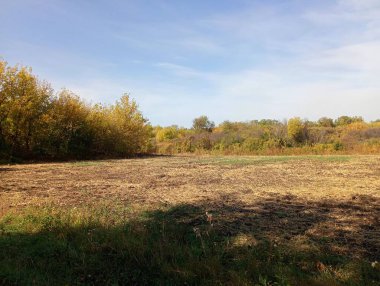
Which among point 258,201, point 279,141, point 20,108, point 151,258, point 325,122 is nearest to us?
point 151,258

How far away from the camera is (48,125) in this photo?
2544 centimetres

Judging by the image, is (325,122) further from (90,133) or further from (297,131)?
(90,133)

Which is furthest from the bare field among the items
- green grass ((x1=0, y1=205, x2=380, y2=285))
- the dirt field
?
green grass ((x1=0, y1=205, x2=380, y2=285))

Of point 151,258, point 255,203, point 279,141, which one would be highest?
point 279,141

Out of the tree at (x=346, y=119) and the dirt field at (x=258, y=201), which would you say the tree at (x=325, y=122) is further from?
the dirt field at (x=258, y=201)

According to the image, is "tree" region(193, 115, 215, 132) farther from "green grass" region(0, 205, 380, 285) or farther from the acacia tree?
"green grass" region(0, 205, 380, 285)

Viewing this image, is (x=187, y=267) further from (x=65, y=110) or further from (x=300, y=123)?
(x=300, y=123)

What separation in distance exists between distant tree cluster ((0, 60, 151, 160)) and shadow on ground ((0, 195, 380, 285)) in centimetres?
1922

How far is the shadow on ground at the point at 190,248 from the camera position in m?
4.64

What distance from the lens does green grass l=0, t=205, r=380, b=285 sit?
4566mm

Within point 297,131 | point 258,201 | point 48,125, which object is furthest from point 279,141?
point 258,201

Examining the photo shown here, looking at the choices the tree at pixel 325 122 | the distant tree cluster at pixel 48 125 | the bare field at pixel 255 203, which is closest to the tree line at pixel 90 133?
the distant tree cluster at pixel 48 125

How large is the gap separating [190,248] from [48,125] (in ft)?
74.5

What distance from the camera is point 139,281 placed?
4.77 m
